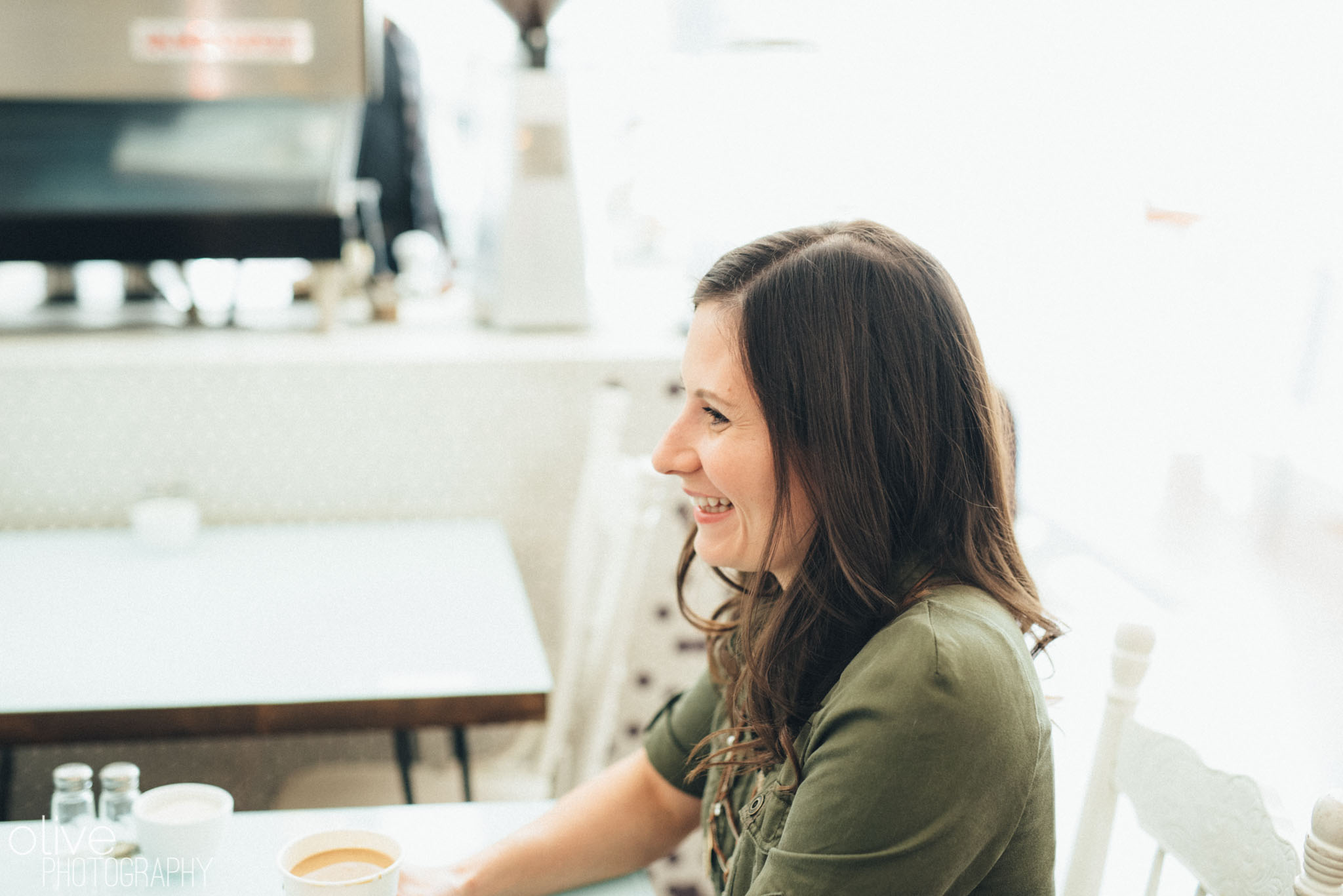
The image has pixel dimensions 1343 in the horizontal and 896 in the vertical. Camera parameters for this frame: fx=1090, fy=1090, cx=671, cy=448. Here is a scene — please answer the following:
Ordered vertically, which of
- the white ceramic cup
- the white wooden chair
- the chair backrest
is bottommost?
the chair backrest

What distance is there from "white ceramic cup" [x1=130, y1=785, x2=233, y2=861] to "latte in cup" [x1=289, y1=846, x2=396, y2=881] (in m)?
0.11

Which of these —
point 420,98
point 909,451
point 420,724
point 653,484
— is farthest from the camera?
point 420,98

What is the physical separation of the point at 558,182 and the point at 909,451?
4.80ft

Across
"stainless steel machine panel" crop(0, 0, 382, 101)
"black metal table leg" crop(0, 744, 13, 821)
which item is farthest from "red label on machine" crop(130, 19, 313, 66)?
"black metal table leg" crop(0, 744, 13, 821)

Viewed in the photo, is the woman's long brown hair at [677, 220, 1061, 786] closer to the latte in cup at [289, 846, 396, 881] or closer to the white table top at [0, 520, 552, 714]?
the latte in cup at [289, 846, 396, 881]

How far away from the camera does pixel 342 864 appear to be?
788 millimetres

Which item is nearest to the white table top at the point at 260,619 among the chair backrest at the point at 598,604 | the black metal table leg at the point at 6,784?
the chair backrest at the point at 598,604

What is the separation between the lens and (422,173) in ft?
10.1

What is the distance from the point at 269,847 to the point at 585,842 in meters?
0.27

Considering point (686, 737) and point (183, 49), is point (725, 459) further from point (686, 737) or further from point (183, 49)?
point (183, 49)

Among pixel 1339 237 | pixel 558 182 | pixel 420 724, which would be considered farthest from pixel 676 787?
pixel 558 182

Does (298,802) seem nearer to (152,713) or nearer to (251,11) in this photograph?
(152,713)

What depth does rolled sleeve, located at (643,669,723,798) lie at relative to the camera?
106 centimetres

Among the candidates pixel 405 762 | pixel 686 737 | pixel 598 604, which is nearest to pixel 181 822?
pixel 686 737
